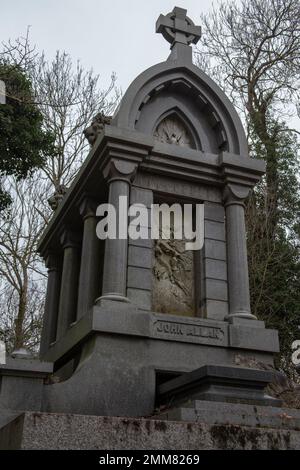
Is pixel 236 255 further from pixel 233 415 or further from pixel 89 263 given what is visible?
pixel 233 415

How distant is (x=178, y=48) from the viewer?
989 cm

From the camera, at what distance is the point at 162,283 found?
336 inches

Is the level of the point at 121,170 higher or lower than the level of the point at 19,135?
lower

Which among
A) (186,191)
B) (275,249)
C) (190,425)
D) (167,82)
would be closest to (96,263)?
(186,191)

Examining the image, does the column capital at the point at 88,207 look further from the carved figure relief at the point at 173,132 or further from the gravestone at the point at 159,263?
the carved figure relief at the point at 173,132

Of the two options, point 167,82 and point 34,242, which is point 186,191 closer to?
point 167,82

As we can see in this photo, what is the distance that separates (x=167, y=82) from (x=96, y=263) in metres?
3.39

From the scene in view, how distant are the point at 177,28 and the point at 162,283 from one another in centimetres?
487

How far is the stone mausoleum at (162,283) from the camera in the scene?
6.38 meters

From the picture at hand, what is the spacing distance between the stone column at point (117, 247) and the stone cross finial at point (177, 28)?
320cm

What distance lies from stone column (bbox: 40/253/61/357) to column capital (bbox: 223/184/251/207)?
4.53m

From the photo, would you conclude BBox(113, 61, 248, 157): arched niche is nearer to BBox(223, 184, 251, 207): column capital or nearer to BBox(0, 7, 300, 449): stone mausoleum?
BBox(0, 7, 300, 449): stone mausoleum

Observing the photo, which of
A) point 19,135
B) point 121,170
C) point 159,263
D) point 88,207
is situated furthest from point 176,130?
point 19,135

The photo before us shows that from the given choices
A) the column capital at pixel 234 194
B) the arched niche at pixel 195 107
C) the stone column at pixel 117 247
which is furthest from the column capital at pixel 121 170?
the column capital at pixel 234 194
